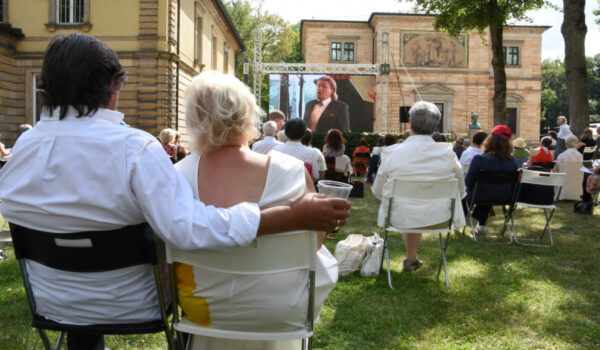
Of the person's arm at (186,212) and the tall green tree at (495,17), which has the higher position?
the tall green tree at (495,17)

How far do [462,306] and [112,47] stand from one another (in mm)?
18751

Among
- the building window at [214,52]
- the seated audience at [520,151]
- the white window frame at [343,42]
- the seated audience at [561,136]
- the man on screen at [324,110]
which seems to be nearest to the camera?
the seated audience at [520,151]

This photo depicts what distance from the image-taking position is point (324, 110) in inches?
1197

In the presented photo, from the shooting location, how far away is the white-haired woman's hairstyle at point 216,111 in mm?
1879

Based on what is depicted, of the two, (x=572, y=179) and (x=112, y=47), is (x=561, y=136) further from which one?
(x=112, y=47)

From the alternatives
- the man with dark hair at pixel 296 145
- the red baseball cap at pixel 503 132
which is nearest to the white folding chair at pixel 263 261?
the man with dark hair at pixel 296 145

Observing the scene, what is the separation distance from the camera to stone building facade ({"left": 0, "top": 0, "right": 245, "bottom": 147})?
751 inches

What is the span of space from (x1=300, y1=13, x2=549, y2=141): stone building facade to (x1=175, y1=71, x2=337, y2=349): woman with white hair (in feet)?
112

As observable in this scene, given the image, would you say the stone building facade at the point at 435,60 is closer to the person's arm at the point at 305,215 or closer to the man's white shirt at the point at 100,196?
the person's arm at the point at 305,215

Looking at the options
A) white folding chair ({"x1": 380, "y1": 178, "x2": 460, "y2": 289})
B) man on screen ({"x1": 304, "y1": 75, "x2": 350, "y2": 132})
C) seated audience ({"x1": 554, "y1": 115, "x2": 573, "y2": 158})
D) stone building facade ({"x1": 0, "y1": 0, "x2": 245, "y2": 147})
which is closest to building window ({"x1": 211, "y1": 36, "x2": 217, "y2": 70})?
man on screen ({"x1": 304, "y1": 75, "x2": 350, "y2": 132})

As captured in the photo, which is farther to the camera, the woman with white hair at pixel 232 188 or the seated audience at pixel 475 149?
the seated audience at pixel 475 149

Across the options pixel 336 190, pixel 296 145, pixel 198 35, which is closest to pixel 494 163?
pixel 296 145

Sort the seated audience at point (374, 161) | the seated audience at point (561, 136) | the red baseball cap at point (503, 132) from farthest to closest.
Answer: the seated audience at point (374, 161)
the seated audience at point (561, 136)
the red baseball cap at point (503, 132)

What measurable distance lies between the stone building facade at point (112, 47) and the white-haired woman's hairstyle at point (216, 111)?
58.7 feet
